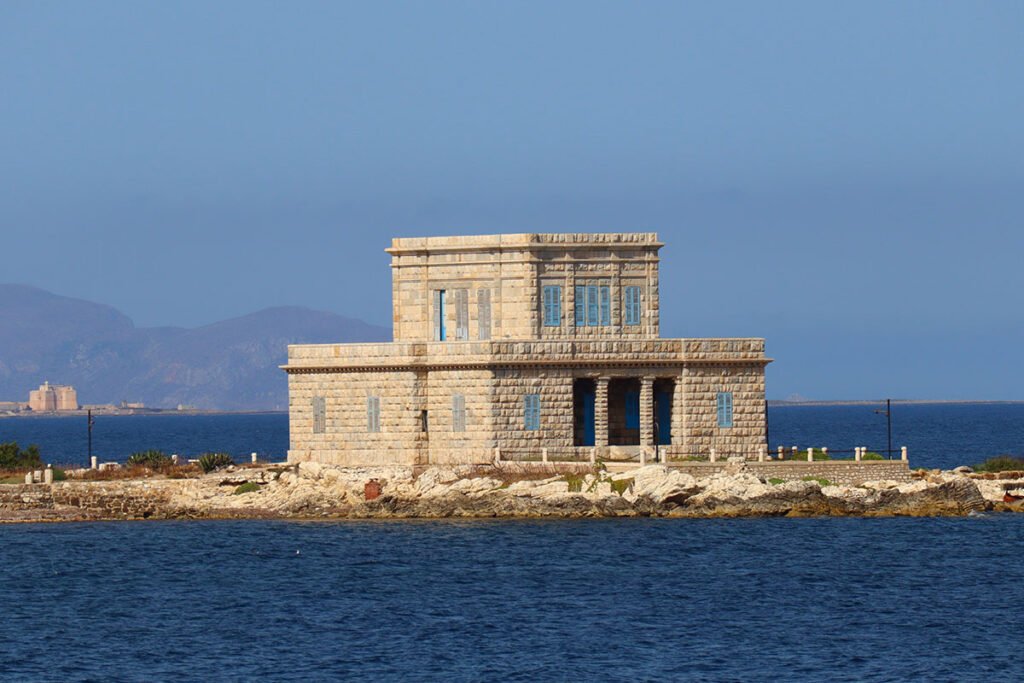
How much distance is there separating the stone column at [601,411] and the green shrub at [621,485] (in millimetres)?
3561

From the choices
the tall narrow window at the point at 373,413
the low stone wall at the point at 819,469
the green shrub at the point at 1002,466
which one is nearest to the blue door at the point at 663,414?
the low stone wall at the point at 819,469

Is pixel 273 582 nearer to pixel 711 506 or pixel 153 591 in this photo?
pixel 153 591

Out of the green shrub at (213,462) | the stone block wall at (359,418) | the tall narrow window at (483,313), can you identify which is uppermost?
the tall narrow window at (483,313)

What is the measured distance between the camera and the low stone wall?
62.0 meters

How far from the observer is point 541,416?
63.0m

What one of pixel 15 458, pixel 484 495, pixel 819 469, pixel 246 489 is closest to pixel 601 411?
pixel 484 495

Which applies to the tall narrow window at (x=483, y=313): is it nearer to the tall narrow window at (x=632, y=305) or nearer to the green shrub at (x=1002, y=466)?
the tall narrow window at (x=632, y=305)

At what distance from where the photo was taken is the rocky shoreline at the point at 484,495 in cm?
6053

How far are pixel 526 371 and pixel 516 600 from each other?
1531 cm

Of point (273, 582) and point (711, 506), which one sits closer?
point (273, 582)

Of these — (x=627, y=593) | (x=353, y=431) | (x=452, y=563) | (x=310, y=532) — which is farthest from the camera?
(x=353, y=431)

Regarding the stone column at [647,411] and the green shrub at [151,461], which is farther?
the green shrub at [151,461]

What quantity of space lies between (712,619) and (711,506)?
1507cm

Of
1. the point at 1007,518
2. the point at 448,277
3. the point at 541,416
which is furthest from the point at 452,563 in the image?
the point at 1007,518
